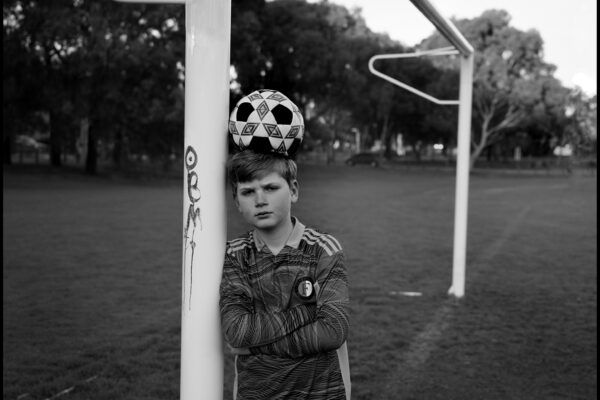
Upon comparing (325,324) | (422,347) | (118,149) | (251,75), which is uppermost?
(251,75)

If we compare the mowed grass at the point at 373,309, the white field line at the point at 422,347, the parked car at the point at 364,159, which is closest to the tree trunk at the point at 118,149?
the mowed grass at the point at 373,309

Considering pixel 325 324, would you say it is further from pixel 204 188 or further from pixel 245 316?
pixel 204 188

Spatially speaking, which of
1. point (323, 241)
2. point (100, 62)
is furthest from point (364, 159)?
point (323, 241)

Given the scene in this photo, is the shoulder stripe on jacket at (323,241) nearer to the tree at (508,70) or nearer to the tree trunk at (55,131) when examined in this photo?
the tree trunk at (55,131)

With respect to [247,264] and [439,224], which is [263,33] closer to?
[439,224]

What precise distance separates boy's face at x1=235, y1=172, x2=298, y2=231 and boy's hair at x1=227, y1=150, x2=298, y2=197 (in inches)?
0.5

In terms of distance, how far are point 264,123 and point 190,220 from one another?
307 mm

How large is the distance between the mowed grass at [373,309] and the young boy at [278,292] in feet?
7.24

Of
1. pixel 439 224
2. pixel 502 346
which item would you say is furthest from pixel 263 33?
pixel 502 346

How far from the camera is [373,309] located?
20.2 feet

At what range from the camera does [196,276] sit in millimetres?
1724

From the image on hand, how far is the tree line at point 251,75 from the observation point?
77.7 feet

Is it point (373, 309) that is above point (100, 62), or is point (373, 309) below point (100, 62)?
below

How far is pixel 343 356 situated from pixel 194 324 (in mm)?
478
